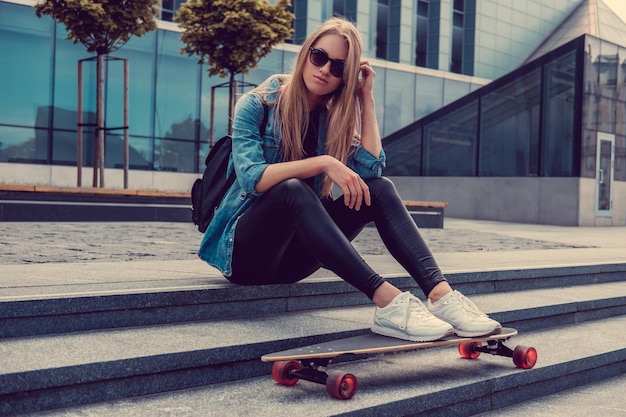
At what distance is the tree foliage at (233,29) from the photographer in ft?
41.3

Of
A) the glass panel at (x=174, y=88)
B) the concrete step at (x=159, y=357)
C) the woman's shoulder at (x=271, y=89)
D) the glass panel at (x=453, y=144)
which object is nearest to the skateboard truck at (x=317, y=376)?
the concrete step at (x=159, y=357)

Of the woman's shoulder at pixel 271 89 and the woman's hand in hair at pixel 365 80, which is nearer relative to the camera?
the woman's shoulder at pixel 271 89

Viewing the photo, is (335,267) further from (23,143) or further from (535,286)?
(23,143)

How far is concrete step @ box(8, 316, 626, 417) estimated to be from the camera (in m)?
2.52

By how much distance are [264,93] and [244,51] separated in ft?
31.9

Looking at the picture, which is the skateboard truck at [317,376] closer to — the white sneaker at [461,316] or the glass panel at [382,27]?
the white sneaker at [461,316]

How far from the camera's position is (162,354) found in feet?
8.71

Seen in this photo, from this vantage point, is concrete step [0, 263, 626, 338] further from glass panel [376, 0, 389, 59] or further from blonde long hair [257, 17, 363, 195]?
glass panel [376, 0, 389, 59]

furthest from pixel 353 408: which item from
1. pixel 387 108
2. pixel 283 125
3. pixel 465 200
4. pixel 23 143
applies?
pixel 387 108

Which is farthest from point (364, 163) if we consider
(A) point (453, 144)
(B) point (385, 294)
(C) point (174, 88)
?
(C) point (174, 88)

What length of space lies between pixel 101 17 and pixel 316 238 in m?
9.00

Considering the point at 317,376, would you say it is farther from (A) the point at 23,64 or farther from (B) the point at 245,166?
(A) the point at 23,64

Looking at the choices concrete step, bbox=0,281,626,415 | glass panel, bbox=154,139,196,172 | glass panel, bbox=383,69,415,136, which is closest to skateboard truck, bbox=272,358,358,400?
concrete step, bbox=0,281,626,415

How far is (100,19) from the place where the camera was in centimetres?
1080
